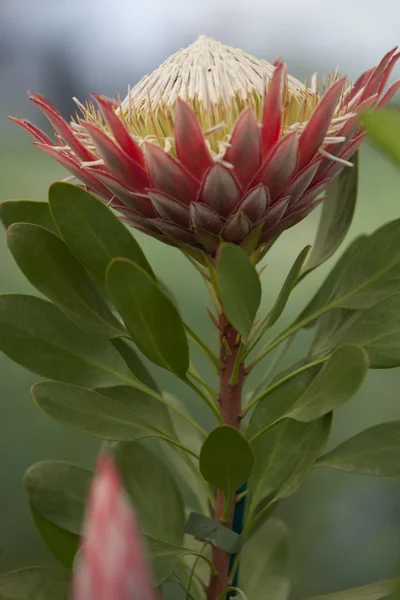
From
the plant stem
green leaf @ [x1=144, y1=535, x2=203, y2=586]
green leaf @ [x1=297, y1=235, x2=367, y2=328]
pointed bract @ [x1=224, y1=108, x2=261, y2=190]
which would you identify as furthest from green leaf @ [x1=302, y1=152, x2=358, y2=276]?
green leaf @ [x1=144, y1=535, x2=203, y2=586]

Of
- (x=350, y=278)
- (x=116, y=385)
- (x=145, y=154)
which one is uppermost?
(x=145, y=154)

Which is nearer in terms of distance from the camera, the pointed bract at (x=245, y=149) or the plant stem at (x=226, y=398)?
the pointed bract at (x=245, y=149)

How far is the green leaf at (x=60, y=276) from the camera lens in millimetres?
682

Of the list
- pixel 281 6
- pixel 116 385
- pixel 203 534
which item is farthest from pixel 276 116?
pixel 281 6

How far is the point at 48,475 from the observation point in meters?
0.81

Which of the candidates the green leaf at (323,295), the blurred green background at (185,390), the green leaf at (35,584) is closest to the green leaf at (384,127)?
the green leaf at (323,295)

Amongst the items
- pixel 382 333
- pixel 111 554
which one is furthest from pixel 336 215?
pixel 111 554

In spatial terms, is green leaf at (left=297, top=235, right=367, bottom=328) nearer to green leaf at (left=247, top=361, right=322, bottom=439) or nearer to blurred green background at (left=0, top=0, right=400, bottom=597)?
green leaf at (left=247, top=361, right=322, bottom=439)

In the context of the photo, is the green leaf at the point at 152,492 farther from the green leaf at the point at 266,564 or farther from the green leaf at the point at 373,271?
the green leaf at the point at 373,271

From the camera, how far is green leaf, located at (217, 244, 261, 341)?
0.58 meters

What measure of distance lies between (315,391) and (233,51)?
0.39 metres

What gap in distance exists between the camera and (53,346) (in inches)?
29.1

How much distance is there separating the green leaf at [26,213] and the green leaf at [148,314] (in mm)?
195

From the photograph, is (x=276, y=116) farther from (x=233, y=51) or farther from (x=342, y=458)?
(x=342, y=458)
